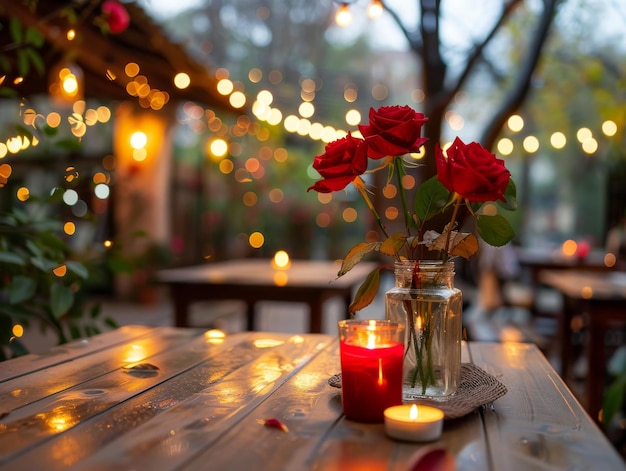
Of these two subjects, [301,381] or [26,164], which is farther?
[26,164]

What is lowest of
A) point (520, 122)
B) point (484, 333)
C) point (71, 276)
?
point (484, 333)

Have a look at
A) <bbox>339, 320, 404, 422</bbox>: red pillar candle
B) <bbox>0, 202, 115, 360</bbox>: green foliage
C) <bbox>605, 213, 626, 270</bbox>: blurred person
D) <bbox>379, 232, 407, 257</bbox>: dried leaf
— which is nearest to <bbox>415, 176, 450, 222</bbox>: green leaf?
<bbox>379, 232, 407, 257</bbox>: dried leaf

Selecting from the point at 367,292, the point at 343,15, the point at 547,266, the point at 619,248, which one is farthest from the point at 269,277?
the point at 619,248

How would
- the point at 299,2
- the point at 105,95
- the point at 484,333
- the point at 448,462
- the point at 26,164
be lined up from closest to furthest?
1. the point at 448,462
2. the point at 484,333
3. the point at 105,95
4. the point at 26,164
5. the point at 299,2

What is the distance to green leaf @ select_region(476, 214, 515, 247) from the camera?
3.68 feet

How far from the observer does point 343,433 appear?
95 centimetres

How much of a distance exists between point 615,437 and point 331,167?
8.62 feet

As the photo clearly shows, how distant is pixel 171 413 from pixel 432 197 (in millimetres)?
527

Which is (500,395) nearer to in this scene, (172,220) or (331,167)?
(331,167)

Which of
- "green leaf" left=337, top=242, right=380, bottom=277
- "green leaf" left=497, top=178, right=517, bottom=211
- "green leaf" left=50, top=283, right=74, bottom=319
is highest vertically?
"green leaf" left=497, top=178, right=517, bottom=211

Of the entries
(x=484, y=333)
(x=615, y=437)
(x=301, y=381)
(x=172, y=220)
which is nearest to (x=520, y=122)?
(x=484, y=333)

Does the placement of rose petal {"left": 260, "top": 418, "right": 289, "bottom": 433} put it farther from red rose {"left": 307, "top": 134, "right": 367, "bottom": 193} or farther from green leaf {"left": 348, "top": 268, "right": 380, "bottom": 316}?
red rose {"left": 307, "top": 134, "right": 367, "bottom": 193}

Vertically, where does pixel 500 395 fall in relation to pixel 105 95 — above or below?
below

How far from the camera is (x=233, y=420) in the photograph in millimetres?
994
